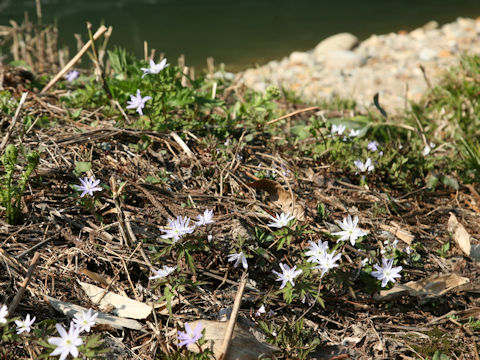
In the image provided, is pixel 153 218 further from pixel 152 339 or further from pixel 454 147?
pixel 454 147

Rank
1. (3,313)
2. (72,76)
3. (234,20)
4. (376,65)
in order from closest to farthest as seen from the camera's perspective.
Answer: (3,313) → (72,76) → (376,65) → (234,20)

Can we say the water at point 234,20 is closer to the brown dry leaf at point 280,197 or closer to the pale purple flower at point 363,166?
the pale purple flower at point 363,166

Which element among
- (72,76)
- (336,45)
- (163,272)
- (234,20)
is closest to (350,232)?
(163,272)

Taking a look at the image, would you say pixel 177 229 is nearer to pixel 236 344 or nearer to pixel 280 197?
pixel 236 344

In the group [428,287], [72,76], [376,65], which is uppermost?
[72,76]

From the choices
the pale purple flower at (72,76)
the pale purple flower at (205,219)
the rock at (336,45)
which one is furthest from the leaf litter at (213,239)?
the rock at (336,45)

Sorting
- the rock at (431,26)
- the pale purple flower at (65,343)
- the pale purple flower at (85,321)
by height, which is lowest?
the rock at (431,26)
